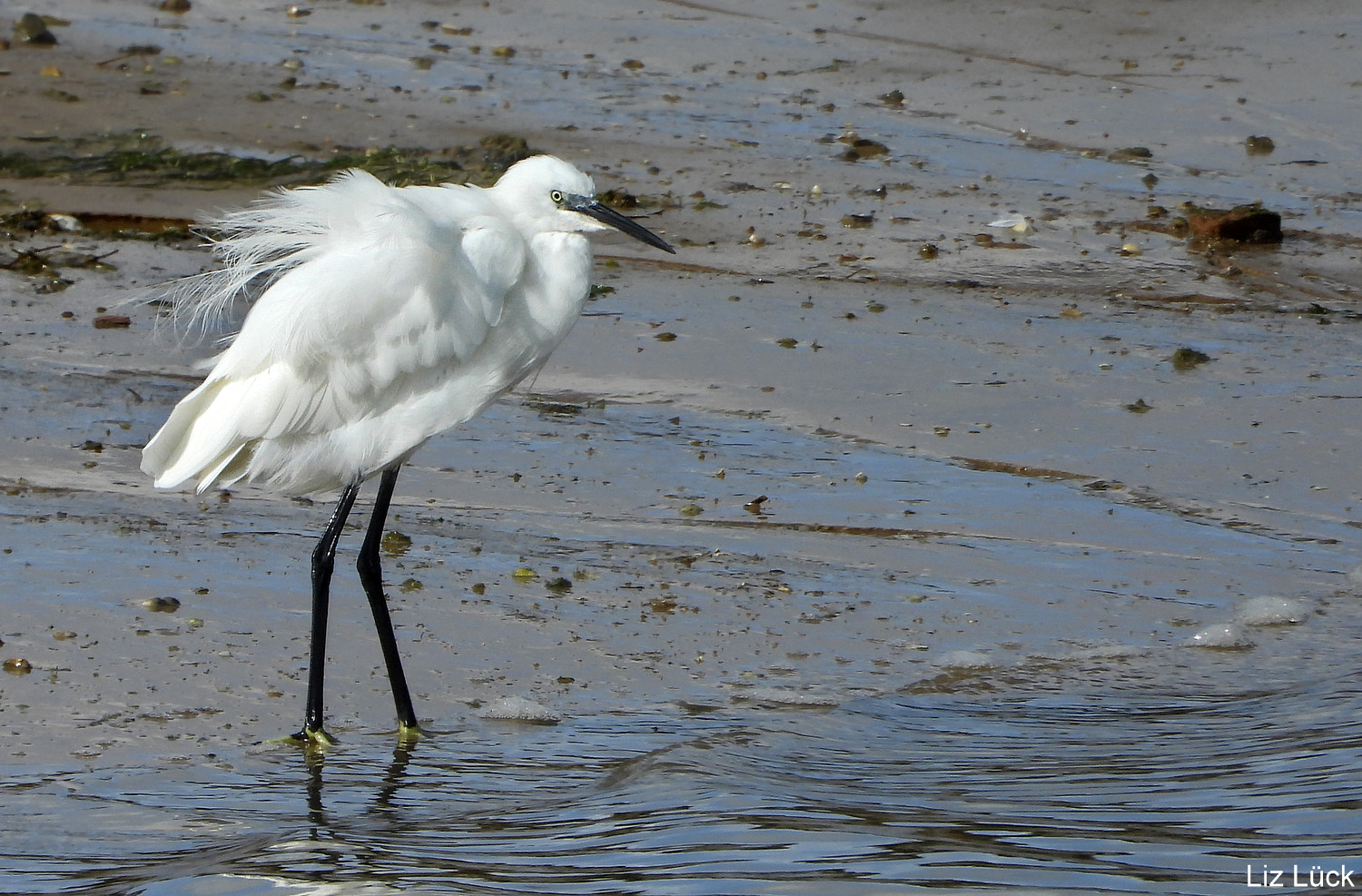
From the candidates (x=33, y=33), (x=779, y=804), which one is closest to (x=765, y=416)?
(x=779, y=804)

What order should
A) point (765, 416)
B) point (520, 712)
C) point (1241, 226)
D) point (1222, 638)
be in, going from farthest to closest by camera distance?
point (1241, 226), point (765, 416), point (1222, 638), point (520, 712)

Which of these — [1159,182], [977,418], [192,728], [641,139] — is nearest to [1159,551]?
[977,418]

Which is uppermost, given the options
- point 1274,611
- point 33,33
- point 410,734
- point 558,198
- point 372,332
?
point 33,33

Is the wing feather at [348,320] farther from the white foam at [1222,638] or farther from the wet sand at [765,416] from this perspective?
the white foam at [1222,638]

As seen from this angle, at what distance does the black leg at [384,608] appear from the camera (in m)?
4.29

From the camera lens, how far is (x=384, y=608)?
4.52m

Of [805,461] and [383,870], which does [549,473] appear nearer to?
[805,461]

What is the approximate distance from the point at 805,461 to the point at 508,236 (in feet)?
6.87

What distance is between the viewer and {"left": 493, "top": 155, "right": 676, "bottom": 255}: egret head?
4.41 metres

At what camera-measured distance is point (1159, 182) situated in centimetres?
984

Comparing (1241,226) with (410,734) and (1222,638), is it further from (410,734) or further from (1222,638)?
(410,734)

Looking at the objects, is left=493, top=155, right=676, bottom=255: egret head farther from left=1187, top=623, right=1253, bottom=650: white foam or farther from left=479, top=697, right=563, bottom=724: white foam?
left=1187, top=623, right=1253, bottom=650: white foam

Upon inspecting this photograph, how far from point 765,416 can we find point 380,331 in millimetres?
2456

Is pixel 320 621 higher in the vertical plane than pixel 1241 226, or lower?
lower
